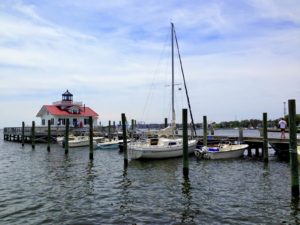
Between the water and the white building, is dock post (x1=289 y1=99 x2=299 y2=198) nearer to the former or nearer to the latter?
the water

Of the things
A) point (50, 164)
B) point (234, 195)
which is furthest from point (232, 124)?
point (234, 195)

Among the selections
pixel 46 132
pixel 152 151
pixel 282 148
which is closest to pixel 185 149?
pixel 152 151

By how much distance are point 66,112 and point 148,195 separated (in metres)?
55.6

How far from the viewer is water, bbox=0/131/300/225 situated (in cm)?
1420

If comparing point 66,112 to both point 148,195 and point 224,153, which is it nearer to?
point 224,153

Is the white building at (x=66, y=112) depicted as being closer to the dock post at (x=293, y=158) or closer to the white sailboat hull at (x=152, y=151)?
the white sailboat hull at (x=152, y=151)

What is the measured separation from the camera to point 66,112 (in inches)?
2798

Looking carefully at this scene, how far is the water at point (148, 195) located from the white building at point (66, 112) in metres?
42.2

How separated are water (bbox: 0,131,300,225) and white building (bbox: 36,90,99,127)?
139 feet

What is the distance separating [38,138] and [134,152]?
33.2 meters

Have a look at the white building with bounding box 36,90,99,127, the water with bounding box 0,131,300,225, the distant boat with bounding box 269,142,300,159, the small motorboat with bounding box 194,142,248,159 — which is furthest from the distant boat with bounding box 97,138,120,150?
the white building with bounding box 36,90,99,127

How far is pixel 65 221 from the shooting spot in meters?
13.8

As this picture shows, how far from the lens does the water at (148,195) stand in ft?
46.6

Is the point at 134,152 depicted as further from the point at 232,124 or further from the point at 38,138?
the point at 232,124
